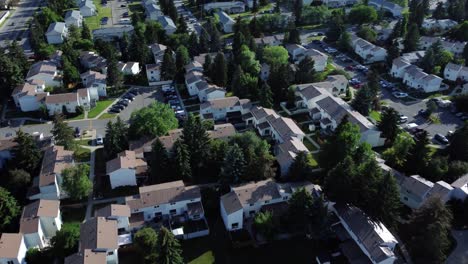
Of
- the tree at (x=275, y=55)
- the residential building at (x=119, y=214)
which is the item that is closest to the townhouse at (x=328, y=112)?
the tree at (x=275, y=55)

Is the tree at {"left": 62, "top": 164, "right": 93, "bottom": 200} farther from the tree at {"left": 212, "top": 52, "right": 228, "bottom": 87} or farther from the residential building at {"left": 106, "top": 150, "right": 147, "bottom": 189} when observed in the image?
the tree at {"left": 212, "top": 52, "right": 228, "bottom": 87}

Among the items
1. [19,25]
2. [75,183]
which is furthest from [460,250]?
[19,25]

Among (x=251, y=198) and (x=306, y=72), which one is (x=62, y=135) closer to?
(x=251, y=198)

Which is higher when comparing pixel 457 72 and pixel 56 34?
pixel 56 34

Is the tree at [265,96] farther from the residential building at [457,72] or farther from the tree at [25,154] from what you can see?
the residential building at [457,72]

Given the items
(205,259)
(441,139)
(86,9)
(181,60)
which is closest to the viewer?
(205,259)
